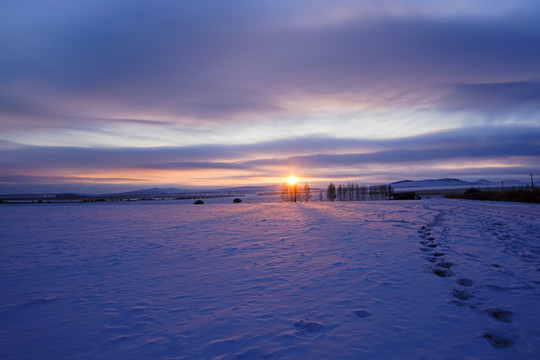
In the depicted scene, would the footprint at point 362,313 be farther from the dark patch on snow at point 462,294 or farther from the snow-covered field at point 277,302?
the dark patch on snow at point 462,294

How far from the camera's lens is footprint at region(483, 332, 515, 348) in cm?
394

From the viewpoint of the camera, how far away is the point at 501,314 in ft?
15.9

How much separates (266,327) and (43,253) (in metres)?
10.3

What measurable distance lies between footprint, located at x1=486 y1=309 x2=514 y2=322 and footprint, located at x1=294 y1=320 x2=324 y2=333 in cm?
304

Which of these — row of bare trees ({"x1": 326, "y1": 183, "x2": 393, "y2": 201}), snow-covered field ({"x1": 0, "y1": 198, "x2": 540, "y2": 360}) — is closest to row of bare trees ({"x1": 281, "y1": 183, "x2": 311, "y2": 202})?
row of bare trees ({"x1": 326, "y1": 183, "x2": 393, "y2": 201})

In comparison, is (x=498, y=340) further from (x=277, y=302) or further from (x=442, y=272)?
(x=277, y=302)

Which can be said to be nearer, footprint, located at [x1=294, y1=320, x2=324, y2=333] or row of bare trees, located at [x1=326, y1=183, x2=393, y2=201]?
footprint, located at [x1=294, y1=320, x2=324, y2=333]

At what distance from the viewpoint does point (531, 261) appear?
309 inches

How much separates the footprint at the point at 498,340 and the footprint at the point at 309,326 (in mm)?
2458

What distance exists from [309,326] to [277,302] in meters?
1.13

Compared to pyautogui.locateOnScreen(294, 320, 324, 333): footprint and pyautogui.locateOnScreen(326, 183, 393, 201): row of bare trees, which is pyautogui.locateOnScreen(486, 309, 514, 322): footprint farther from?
pyautogui.locateOnScreen(326, 183, 393, 201): row of bare trees

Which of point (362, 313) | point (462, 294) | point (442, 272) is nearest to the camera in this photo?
point (362, 313)

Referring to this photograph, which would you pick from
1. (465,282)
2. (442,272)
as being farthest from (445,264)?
(465,282)

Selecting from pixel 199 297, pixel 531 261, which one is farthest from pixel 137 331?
pixel 531 261
